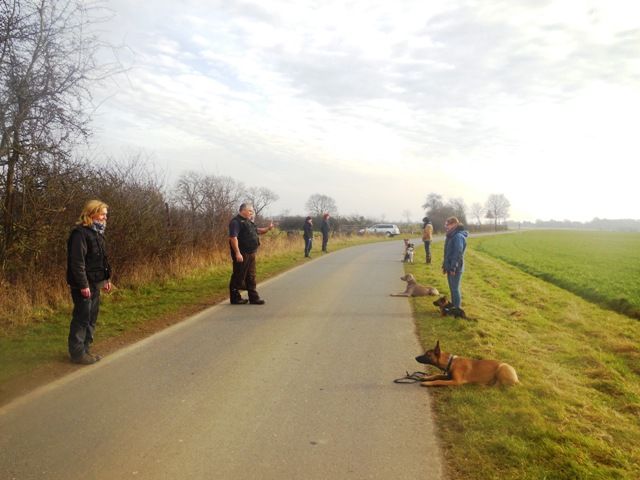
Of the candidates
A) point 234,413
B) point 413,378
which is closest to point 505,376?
point 413,378

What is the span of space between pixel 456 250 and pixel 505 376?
12.6 feet

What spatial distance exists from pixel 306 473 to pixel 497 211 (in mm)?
136420

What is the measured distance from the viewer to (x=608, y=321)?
11.4m

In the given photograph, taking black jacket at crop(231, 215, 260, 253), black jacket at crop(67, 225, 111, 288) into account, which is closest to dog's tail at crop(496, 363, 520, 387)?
black jacket at crop(67, 225, 111, 288)

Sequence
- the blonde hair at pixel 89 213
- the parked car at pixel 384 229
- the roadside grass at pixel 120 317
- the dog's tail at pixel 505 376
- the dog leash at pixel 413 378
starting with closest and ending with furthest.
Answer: the dog's tail at pixel 505 376 < the dog leash at pixel 413 378 < the blonde hair at pixel 89 213 < the roadside grass at pixel 120 317 < the parked car at pixel 384 229

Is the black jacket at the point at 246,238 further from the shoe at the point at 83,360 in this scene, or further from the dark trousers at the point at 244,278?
the shoe at the point at 83,360

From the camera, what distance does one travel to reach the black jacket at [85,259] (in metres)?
5.54

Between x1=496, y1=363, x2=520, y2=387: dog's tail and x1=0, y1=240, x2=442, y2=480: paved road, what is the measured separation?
0.89 m

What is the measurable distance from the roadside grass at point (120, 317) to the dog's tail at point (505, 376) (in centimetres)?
502

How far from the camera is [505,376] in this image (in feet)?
16.5

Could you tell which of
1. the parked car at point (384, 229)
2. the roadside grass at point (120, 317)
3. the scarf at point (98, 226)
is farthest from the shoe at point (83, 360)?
the parked car at point (384, 229)

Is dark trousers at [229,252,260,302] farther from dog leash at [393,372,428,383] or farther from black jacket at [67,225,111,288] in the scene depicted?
dog leash at [393,372,428,383]

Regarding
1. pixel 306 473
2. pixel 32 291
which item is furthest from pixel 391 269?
pixel 306 473

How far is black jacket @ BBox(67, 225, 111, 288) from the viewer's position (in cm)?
554
